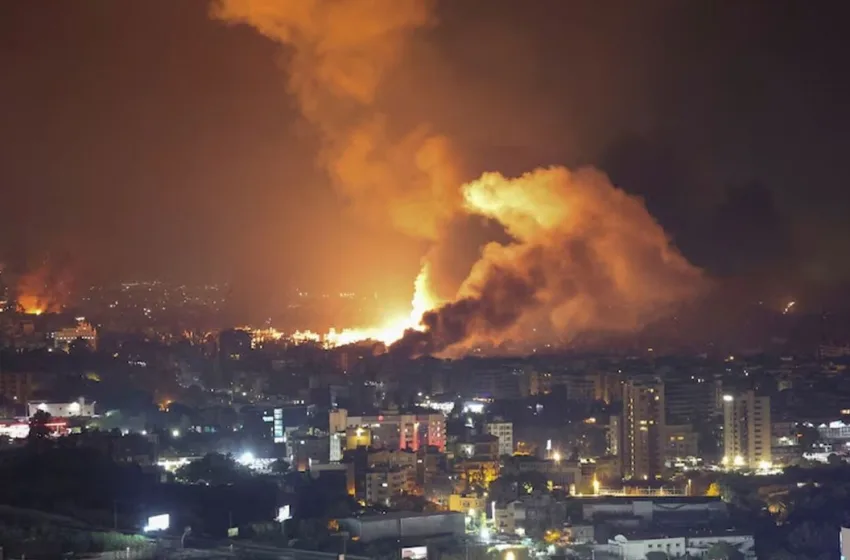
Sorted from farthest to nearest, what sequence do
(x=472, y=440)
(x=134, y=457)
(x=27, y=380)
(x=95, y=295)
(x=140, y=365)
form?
1. (x=95, y=295)
2. (x=140, y=365)
3. (x=27, y=380)
4. (x=472, y=440)
5. (x=134, y=457)

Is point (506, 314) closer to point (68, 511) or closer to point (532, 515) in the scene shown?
point (532, 515)

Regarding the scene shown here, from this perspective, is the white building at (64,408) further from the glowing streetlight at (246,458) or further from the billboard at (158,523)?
the billboard at (158,523)

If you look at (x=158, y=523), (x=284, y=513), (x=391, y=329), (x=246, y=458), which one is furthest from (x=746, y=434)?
(x=158, y=523)

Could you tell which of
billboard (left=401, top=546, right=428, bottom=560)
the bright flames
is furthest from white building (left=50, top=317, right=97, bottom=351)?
billboard (left=401, top=546, right=428, bottom=560)

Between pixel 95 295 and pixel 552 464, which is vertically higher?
pixel 95 295

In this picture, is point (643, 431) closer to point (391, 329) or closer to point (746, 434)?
point (746, 434)

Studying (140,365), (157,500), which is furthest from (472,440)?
(140,365)
